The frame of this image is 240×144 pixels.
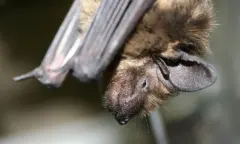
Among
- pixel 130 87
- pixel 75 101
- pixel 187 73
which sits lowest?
pixel 75 101

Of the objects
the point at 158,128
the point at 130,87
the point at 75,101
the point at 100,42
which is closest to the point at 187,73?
the point at 130,87

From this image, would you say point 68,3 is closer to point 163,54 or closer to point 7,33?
point 7,33

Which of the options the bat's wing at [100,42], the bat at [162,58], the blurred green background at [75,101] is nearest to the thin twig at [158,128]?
the blurred green background at [75,101]

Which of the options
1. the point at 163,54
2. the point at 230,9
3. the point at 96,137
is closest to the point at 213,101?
the point at 230,9

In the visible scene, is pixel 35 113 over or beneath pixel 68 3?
beneath

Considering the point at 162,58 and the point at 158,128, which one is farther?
the point at 158,128

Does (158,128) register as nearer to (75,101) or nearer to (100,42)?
(75,101)

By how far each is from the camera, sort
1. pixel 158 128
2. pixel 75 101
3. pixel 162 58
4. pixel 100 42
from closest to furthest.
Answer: pixel 100 42 → pixel 162 58 → pixel 158 128 → pixel 75 101
